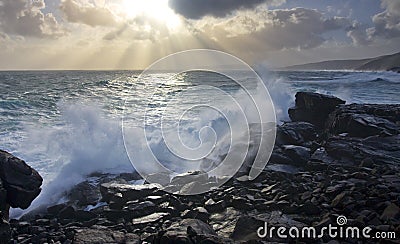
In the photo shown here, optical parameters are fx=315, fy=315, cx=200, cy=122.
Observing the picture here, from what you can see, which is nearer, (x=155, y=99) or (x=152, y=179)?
(x=152, y=179)

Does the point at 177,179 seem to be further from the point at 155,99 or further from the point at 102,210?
the point at 155,99

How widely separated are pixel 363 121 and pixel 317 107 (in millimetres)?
3115

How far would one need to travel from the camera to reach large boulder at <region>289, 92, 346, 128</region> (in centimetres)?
1348

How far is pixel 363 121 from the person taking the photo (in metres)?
10.7

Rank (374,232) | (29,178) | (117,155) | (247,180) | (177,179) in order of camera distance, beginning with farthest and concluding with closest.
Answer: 1. (117,155)
2. (177,179)
3. (247,180)
4. (29,178)
5. (374,232)

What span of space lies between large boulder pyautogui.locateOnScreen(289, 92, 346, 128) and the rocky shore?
4.08m

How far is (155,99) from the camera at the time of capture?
27484mm

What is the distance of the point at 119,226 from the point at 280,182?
3593 millimetres

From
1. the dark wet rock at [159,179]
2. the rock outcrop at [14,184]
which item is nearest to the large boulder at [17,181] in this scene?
the rock outcrop at [14,184]

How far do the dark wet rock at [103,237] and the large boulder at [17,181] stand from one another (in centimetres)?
168

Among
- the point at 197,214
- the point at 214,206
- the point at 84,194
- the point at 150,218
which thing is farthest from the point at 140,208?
the point at 84,194

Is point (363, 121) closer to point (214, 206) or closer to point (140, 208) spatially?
point (214, 206)

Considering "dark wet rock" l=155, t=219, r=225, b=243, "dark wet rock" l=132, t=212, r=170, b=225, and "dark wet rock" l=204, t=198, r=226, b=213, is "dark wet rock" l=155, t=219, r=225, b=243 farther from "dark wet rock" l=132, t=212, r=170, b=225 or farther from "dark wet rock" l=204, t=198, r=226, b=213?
"dark wet rock" l=204, t=198, r=226, b=213

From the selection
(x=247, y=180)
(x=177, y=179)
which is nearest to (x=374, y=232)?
(x=247, y=180)
